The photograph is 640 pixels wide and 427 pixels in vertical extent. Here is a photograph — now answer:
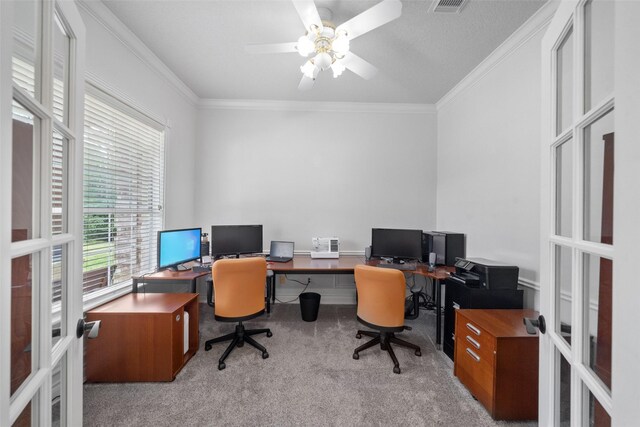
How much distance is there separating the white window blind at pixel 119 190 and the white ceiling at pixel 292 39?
0.78m

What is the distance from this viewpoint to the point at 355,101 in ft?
11.4

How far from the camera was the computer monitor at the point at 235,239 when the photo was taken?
306 cm

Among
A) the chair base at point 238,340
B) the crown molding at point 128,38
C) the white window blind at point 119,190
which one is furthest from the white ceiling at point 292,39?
the chair base at point 238,340

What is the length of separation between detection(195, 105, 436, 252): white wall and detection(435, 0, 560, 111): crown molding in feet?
2.59

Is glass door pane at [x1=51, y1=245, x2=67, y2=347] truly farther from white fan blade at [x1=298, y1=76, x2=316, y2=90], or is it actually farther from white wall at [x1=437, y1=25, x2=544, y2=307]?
white wall at [x1=437, y1=25, x2=544, y2=307]

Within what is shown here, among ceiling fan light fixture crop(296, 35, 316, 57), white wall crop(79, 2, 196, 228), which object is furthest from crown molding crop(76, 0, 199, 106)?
ceiling fan light fixture crop(296, 35, 316, 57)

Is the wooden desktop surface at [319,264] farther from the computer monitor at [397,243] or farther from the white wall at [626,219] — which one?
the white wall at [626,219]

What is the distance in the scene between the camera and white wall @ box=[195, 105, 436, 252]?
138 inches

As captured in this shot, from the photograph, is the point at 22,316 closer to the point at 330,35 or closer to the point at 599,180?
the point at 599,180

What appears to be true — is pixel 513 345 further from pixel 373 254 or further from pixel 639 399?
pixel 373 254

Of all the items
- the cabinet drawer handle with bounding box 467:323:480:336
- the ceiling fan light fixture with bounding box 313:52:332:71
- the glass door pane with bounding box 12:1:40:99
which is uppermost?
the ceiling fan light fixture with bounding box 313:52:332:71

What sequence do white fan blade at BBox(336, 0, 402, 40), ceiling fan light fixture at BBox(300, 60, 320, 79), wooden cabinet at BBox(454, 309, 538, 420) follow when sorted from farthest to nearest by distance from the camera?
1. ceiling fan light fixture at BBox(300, 60, 320, 79)
2. wooden cabinet at BBox(454, 309, 538, 420)
3. white fan blade at BBox(336, 0, 402, 40)

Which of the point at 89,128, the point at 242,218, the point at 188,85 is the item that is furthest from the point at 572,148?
the point at 188,85

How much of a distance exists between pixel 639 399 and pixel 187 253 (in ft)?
10.2
